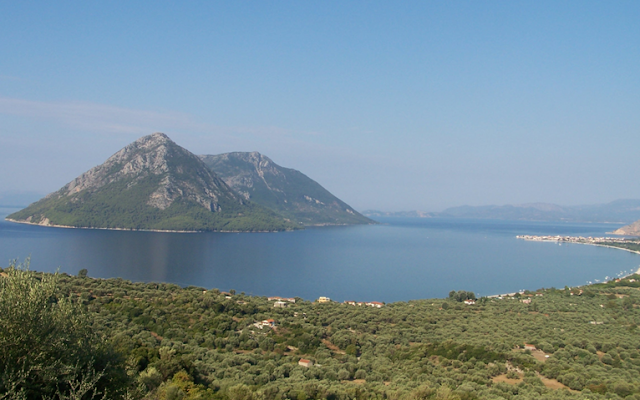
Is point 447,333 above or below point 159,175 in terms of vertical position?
below

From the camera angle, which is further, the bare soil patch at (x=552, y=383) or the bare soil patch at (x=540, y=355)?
the bare soil patch at (x=540, y=355)

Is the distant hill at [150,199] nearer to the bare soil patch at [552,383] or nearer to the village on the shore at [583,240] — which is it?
the village on the shore at [583,240]

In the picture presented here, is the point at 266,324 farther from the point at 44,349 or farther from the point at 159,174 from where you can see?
the point at 159,174

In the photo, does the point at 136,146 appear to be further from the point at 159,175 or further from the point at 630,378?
the point at 630,378

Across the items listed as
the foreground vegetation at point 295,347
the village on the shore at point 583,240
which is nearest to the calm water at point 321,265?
the foreground vegetation at point 295,347

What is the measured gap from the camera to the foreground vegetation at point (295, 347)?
8469 mm

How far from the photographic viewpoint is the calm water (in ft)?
204

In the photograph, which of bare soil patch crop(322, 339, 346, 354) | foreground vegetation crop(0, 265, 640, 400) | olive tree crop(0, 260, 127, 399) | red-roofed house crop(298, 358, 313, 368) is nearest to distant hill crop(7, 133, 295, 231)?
foreground vegetation crop(0, 265, 640, 400)

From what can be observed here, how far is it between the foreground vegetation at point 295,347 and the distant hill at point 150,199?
4864 inches

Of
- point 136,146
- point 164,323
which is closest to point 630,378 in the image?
point 164,323

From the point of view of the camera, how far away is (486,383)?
18312 millimetres

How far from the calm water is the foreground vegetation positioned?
869 inches

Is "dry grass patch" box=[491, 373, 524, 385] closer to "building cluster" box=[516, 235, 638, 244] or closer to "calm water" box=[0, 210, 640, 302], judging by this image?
"calm water" box=[0, 210, 640, 302]

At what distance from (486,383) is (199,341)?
15.5 m
